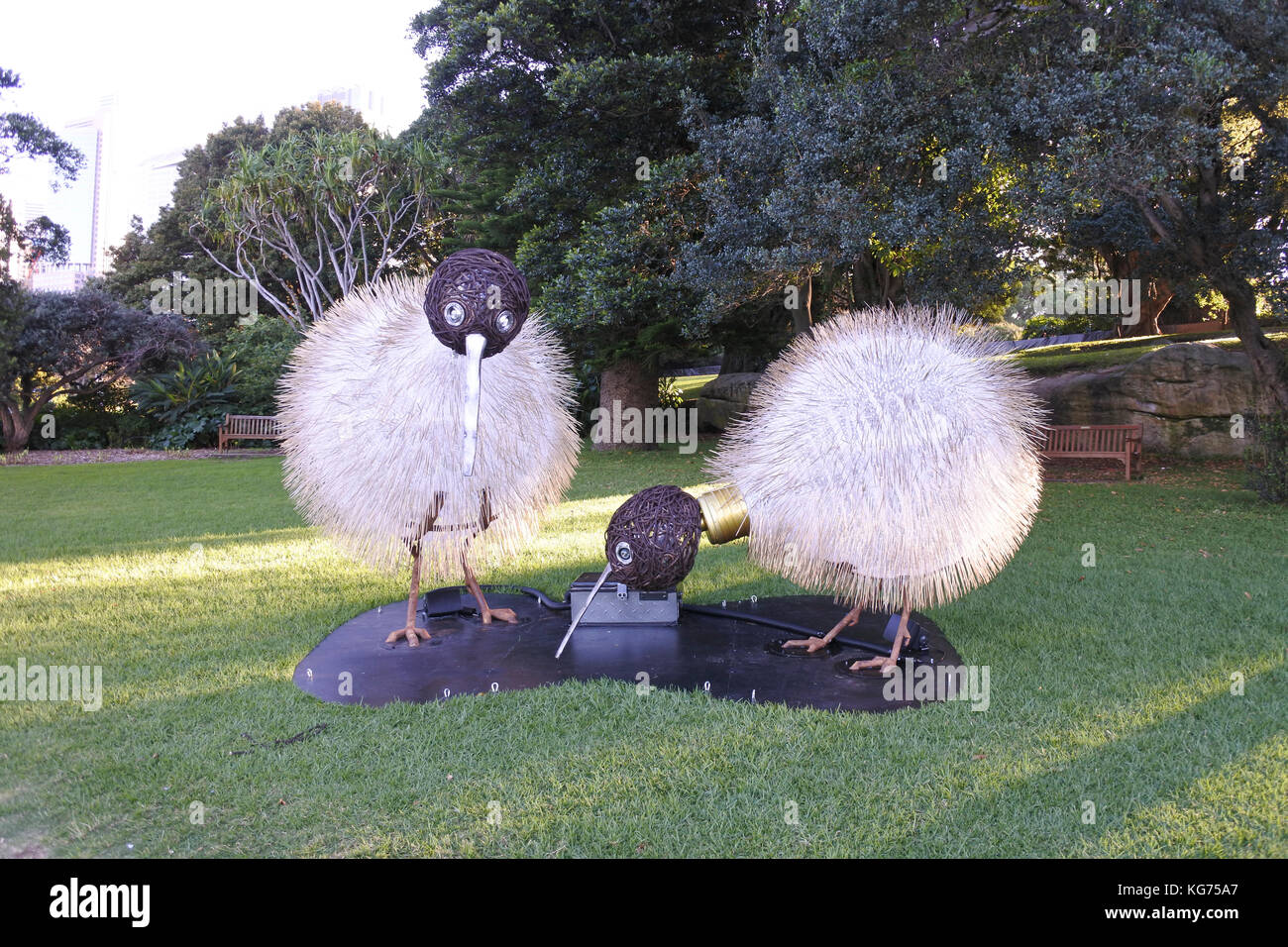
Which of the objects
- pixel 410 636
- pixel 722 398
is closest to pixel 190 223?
pixel 722 398

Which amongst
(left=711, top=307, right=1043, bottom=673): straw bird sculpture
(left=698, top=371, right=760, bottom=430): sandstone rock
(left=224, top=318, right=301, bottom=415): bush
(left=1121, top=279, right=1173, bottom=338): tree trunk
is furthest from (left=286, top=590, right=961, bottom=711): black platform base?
(left=1121, top=279, right=1173, bottom=338): tree trunk

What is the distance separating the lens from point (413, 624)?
5828 millimetres

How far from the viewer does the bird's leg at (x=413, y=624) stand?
5.69 metres

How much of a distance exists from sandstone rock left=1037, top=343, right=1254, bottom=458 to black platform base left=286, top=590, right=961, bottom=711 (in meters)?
10.8

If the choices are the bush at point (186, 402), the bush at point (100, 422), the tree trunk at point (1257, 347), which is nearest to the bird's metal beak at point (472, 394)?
the tree trunk at point (1257, 347)

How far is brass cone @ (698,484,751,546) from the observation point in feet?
17.6

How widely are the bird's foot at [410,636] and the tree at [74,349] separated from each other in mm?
18244

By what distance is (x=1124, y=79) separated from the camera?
8016 millimetres

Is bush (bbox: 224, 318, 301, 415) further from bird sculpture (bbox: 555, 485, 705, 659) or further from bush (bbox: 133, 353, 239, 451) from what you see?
bird sculpture (bbox: 555, 485, 705, 659)

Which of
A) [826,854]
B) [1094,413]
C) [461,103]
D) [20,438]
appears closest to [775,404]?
[826,854]

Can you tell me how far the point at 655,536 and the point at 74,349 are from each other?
71.3 ft

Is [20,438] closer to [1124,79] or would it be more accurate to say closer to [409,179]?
[409,179]

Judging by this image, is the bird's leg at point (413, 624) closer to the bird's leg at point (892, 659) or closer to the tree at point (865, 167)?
the bird's leg at point (892, 659)
